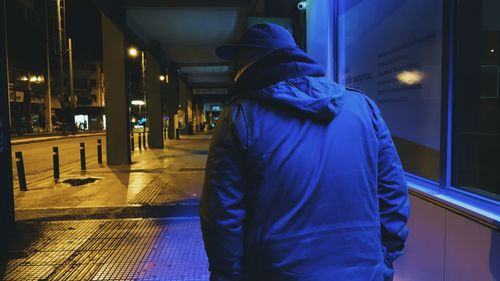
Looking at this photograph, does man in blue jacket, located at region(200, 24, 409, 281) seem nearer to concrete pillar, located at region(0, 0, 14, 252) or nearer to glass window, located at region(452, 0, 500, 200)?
glass window, located at region(452, 0, 500, 200)

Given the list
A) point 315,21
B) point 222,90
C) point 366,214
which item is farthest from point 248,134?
point 222,90

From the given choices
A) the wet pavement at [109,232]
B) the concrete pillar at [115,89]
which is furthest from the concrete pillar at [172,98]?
the wet pavement at [109,232]

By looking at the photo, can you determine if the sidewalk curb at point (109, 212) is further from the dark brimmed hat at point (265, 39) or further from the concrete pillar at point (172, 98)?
the concrete pillar at point (172, 98)

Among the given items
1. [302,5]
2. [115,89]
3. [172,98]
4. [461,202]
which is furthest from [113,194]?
[172,98]

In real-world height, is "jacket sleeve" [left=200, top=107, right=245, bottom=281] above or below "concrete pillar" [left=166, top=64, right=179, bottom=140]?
below

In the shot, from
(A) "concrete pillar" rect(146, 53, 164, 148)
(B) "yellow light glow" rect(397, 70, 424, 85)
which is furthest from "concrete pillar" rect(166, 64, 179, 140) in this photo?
(B) "yellow light glow" rect(397, 70, 424, 85)

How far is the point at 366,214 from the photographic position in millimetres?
1669

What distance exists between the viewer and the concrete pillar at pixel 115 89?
1361cm

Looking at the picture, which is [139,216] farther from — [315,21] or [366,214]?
[366,214]

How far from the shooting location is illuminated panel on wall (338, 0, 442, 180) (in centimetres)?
336

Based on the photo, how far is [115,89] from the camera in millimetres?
13688

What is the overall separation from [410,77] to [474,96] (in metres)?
0.73

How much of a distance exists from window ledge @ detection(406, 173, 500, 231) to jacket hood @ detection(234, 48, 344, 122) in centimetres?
136

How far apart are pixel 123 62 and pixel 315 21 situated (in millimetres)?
9189
